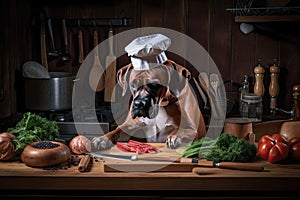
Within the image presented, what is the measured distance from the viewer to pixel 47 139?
5.89ft

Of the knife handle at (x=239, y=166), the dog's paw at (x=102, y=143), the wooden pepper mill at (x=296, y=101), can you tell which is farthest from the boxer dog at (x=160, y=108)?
the wooden pepper mill at (x=296, y=101)

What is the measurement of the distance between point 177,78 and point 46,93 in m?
1.12

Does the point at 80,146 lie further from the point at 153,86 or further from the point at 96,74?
the point at 96,74

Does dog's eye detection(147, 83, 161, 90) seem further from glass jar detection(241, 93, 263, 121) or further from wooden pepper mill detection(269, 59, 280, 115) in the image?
wooden pepper mill detection(269, 59, 280, 115)

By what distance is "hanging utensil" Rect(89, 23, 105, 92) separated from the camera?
10.2 feet

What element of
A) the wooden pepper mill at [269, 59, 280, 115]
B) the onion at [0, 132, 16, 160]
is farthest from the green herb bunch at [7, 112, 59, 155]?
the wooden pepper mill at [269, 59, 280, 115]

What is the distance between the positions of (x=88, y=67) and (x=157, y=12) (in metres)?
0.60

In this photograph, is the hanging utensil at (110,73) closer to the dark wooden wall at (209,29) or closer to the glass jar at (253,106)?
the dark wooden wall at (209,29)

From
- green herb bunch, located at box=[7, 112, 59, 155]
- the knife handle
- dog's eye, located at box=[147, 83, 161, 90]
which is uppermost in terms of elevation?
dog's eye, located at box=[147, 83, 161, 90]

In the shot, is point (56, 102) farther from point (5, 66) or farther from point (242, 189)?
point (242, 189)

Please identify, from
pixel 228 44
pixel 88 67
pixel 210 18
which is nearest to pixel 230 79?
pixel 228 44

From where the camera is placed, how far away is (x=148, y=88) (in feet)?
5.85

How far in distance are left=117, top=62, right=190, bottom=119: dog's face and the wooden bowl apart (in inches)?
12.2

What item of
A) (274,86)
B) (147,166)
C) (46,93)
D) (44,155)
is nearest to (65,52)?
(46,93)
